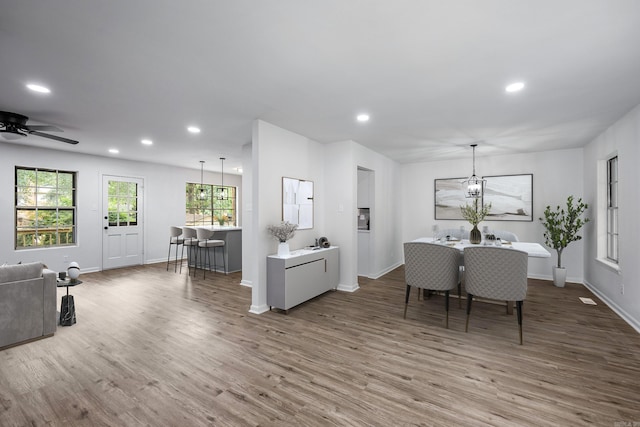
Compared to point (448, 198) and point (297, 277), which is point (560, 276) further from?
point (297, 277)

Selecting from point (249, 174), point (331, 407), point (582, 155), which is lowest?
point (331, 407)

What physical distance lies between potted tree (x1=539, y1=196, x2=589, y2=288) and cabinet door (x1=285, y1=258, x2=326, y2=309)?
412 cm

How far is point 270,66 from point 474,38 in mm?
1550

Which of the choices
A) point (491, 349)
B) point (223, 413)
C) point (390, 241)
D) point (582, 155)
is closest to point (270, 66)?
point (223, 413)

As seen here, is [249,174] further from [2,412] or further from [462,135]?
[2,412]

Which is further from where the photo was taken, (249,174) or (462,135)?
(249,174)

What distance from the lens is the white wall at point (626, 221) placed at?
323 centimetres

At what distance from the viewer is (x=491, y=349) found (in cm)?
273

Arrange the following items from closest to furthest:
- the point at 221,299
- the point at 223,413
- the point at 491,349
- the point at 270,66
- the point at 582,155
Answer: the point at 223,413
the point at 270,66
the point at 491,349
the point at 221,299
the point at 582,155

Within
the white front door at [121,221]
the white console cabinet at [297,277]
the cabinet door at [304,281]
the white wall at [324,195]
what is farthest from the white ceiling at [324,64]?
the white front door at [121,221]

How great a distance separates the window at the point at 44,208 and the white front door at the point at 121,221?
565 millimetres

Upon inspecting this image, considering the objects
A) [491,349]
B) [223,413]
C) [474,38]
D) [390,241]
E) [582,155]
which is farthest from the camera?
[390,241]

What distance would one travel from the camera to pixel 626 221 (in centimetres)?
348

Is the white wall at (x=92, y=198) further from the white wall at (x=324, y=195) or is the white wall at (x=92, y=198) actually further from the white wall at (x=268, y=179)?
the white wall at (x=268, y=179)
